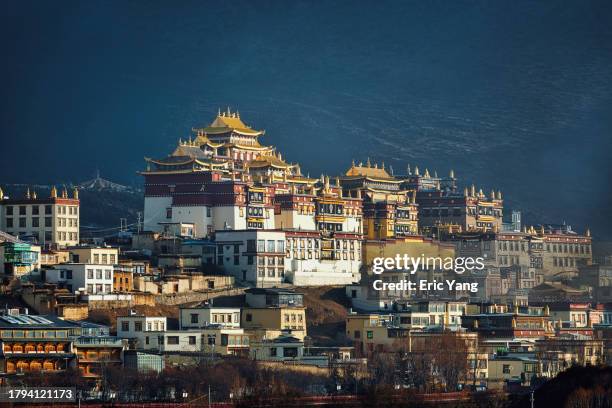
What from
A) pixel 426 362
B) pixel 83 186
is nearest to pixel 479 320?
pixel 426 362

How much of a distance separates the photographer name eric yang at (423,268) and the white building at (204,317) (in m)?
16.9

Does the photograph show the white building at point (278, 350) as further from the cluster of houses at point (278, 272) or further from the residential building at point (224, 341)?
the residential building at point (224, 341)

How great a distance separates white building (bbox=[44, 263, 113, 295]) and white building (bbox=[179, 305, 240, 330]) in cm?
416

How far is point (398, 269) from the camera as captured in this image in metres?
126

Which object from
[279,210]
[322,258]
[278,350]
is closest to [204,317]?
[278,350]

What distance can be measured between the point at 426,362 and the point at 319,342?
1008cm

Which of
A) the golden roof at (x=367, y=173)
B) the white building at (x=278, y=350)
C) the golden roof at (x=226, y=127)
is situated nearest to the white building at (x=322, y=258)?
the golden roof at (x=226, y=127)

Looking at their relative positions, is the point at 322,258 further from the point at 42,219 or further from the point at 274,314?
the point at 274,314

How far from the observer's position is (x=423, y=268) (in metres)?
129

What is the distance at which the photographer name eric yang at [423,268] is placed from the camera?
407 ft

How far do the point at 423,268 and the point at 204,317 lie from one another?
87.5 feet

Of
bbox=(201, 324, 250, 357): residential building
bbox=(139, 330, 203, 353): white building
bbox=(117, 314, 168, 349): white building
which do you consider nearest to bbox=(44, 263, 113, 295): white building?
bbox=(117, 314, 168, 349): white building

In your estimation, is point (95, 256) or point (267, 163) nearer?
point (95, 256)

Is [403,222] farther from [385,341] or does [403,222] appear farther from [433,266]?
[385,341]
